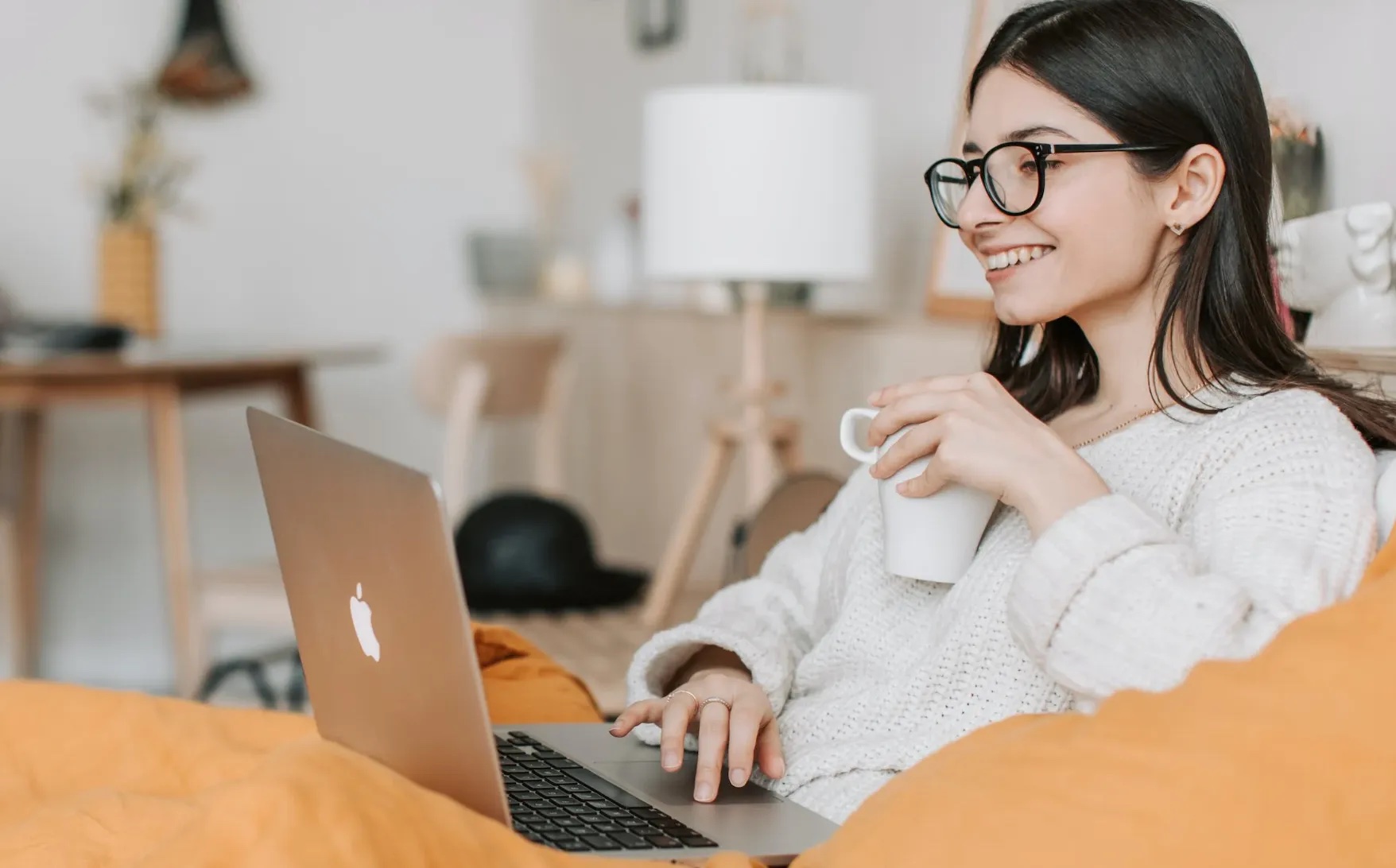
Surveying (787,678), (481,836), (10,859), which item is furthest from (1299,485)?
(10,859)

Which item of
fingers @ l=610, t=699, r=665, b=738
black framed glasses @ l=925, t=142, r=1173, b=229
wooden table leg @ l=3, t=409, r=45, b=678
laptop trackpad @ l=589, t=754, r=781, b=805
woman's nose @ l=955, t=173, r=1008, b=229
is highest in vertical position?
black framed glasses @ l=925, t=142, r=1173, b=229

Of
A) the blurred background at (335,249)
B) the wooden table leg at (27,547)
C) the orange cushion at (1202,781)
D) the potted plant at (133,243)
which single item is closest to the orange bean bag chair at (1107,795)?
the orange cushion at (1202,781)

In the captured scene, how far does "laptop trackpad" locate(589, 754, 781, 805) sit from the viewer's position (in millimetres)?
1034

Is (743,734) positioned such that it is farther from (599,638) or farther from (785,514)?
(599,638)

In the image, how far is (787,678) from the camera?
3.98 feet

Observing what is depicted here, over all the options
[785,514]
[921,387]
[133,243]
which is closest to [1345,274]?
[921,387]

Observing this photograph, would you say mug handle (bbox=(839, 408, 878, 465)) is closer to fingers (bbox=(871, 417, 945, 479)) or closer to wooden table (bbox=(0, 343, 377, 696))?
fingers (bbox=(871, 417, 945, 479))

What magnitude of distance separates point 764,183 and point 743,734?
1.23 m

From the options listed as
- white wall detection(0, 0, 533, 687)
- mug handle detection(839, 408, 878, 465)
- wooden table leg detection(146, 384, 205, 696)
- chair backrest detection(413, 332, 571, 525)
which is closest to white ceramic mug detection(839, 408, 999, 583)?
mug handle detection(839, 408, 878, 465)

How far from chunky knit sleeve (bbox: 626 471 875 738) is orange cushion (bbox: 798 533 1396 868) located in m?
0.41

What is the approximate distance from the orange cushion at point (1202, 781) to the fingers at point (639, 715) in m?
0.35

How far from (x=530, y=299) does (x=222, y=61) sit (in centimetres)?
104

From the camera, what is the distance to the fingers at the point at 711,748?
3.35ft

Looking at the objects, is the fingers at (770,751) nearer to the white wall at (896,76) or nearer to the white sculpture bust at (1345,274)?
the white sculpture bust at (1345,274)
